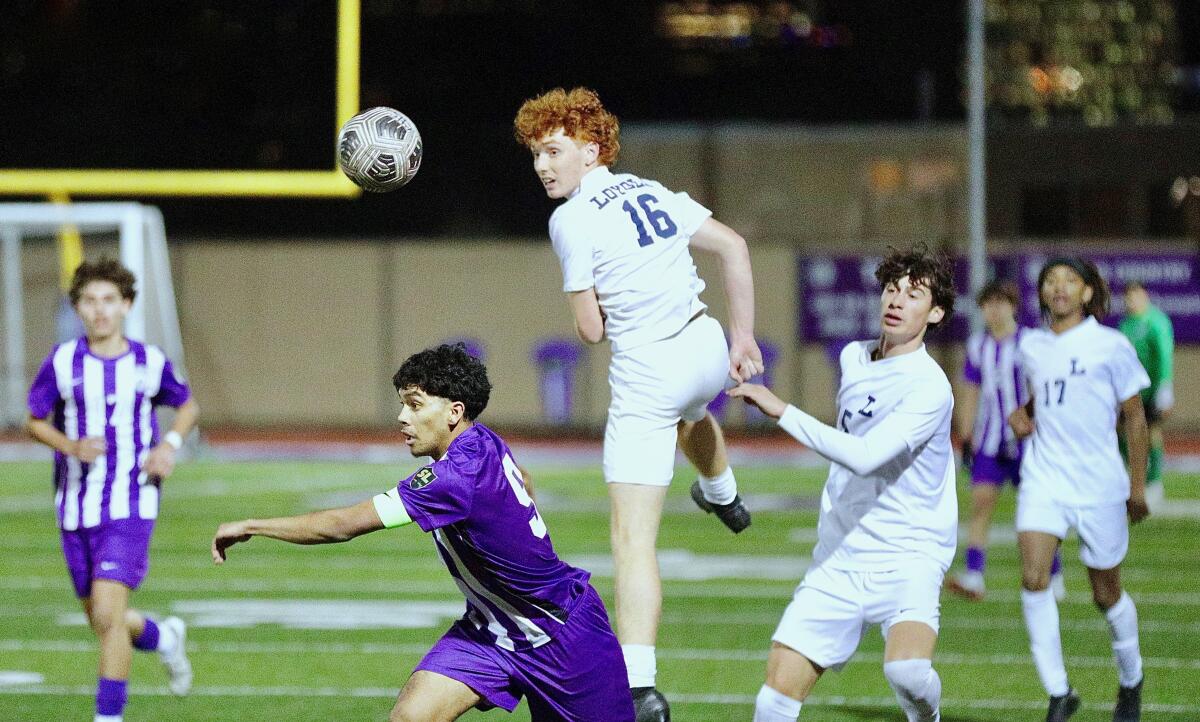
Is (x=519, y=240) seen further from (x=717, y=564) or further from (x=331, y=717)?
(x=331, y=717)

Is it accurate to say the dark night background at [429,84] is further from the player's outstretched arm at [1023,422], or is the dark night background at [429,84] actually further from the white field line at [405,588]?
the player's outstretched arm at [1023,422]

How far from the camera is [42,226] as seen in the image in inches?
938

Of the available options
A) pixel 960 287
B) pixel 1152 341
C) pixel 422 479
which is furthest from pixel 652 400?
pixel 960 287

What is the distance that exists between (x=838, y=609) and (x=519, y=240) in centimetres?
2146

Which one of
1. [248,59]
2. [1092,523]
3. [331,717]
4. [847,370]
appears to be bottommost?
[331,717]

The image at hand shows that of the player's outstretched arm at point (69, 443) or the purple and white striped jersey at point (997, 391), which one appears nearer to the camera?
the player's outstretched arm at point (69, 443)

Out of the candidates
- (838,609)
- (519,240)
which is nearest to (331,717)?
(838,609)

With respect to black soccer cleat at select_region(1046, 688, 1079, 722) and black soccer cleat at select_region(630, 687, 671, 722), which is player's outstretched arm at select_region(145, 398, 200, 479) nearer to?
black soccer cleat at select_region(630, 687, 671, 722)

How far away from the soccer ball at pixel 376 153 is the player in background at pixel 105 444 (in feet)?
4.31

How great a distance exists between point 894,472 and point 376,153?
7.36 feet

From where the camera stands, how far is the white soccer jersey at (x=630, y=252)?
6.18 m

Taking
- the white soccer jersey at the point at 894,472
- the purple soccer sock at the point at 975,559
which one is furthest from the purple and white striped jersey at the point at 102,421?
the purple soccer sock at the point at 975,559

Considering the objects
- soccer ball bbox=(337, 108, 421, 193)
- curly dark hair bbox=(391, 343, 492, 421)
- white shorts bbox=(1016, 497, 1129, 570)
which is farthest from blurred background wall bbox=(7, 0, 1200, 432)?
curly dark hair bbox=(391, 343, 492, 421)

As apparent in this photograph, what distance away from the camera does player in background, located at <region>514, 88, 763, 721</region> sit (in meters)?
6.18
